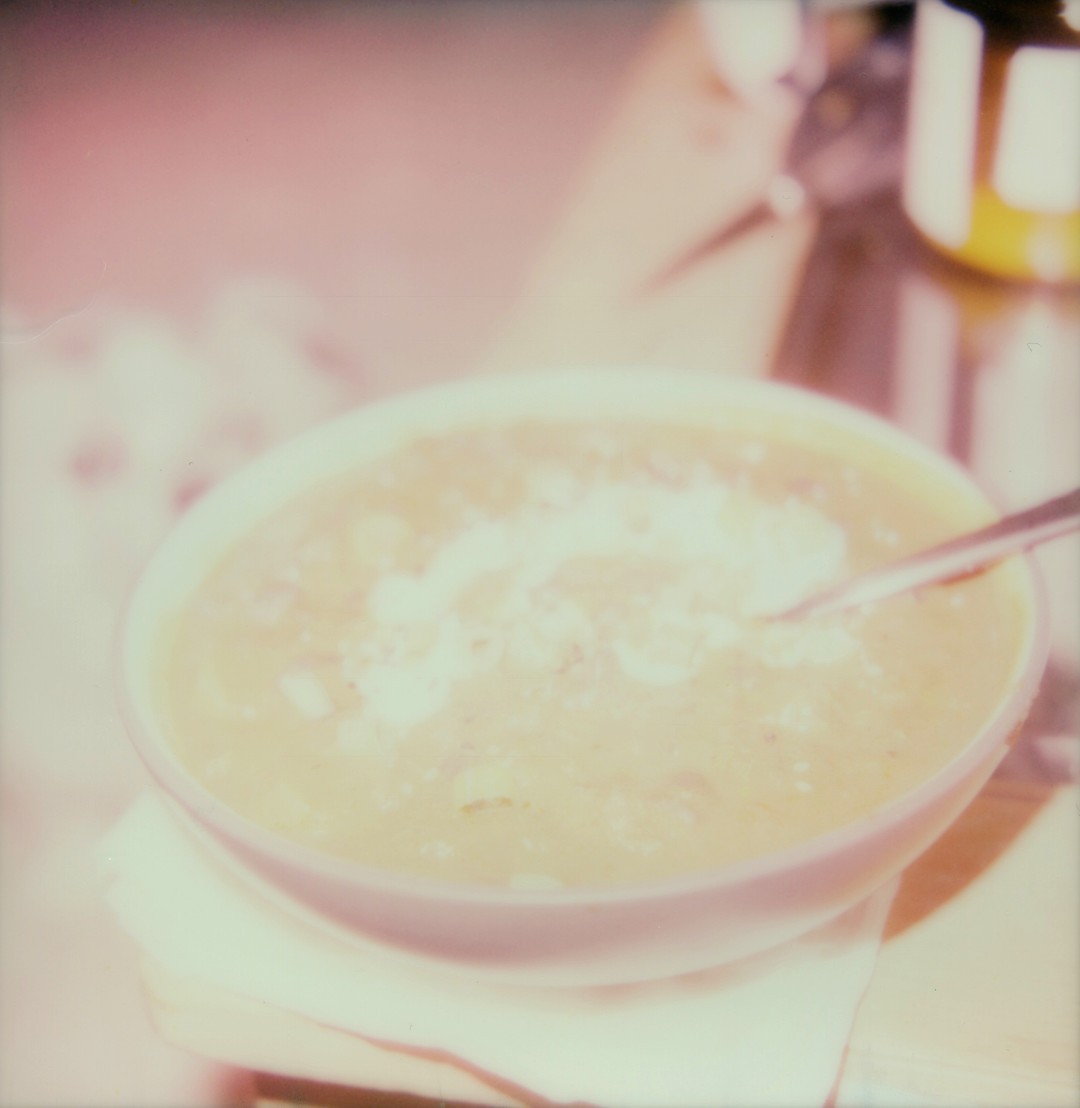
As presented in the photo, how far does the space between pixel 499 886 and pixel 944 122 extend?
2.76 ft

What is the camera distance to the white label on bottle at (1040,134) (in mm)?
845

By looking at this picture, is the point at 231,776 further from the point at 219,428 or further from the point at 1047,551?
the point at 219,428

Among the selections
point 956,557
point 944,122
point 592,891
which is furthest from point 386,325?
point 592,891

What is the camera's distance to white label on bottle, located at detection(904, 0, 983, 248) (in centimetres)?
91

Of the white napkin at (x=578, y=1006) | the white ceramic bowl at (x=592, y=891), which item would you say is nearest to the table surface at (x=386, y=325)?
the white napkin at (x=578, y=1006)

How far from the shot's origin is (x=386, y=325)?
158cm

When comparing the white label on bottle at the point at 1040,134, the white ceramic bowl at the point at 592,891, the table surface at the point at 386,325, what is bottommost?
the table surface at the point at 386,325

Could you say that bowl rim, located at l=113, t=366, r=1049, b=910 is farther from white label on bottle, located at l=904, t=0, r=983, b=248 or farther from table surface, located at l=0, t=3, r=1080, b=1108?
white label on bottle, located at l=904, t=0, r=983, b=248

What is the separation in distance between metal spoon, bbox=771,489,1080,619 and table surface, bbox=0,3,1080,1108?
0.15m

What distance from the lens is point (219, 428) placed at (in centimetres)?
145

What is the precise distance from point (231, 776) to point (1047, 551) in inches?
23.2

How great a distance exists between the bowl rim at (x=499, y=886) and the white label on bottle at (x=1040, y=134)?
0.40 meters

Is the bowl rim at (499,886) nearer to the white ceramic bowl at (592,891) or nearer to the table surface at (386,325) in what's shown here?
the white ceramic bowl at (592,891)

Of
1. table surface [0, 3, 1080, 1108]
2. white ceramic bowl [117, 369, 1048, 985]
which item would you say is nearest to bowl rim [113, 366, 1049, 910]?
white ceramic bowl [117, 369, 1048, 985]
